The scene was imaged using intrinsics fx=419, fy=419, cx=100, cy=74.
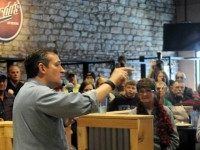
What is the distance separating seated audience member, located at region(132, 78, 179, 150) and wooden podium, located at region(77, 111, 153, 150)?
2.29ft

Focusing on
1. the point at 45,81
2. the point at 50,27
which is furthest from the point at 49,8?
the point at 45,81

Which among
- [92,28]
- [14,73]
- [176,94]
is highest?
[92,28]

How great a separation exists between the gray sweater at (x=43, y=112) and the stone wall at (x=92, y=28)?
16.8 feet

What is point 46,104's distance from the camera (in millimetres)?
1927

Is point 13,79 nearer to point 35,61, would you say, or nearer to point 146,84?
point 146,84

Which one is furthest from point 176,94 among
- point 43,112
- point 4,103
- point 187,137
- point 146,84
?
point 43,112

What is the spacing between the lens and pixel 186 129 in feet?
14.0

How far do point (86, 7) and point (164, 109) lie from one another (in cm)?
538

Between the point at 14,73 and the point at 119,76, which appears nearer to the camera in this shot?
the point at 119,76

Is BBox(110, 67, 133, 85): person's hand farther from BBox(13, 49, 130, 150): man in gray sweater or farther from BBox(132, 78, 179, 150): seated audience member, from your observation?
BBox(132, 78, 179, 150): seated audience member

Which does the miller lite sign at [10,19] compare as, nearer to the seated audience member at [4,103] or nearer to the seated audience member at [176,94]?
the seated audience member at [4,103]

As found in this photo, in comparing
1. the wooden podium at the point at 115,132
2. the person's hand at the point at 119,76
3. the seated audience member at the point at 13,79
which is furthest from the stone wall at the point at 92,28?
the person's hand at the point at 119,76

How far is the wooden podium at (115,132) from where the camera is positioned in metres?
2.55

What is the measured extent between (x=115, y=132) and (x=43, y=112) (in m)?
0.76
